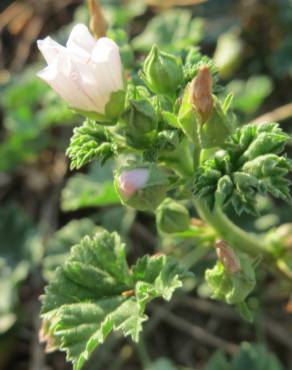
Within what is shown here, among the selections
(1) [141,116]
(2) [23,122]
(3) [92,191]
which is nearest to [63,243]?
(3) [92,191]

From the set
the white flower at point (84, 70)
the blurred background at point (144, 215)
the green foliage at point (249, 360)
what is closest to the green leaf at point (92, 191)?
the blurred background at point (144, 215)

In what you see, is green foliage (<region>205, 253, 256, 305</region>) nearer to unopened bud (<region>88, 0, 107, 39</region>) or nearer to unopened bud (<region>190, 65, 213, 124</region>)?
unopened bud (<region>190, 65, 213, 124</region>)

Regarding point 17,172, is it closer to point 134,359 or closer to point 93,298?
point 134,359

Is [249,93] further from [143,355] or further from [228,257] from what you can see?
[228,257]

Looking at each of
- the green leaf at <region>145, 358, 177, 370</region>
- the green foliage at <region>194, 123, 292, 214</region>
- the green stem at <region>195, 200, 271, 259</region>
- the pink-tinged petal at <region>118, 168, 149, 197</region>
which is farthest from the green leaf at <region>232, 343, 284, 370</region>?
the pink-tinged petal at <region>118, 168, 149, 197</region>

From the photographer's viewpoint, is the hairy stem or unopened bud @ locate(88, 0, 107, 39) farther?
unopened bud @ locate(88, 0, 107, 39)

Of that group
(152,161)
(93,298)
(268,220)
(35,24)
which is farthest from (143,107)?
(35,24)
